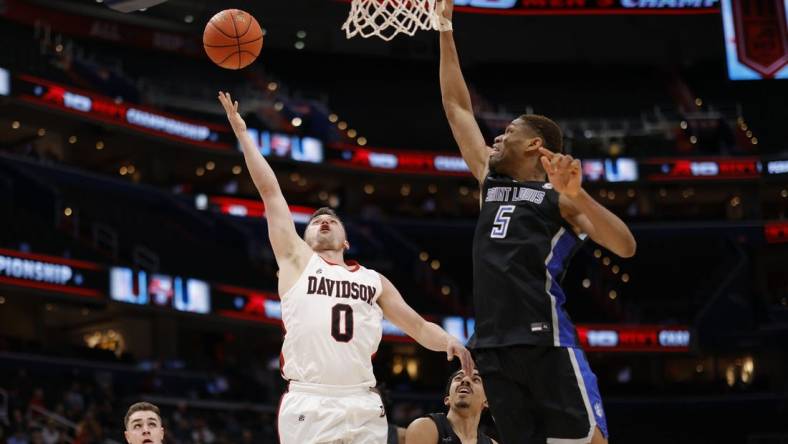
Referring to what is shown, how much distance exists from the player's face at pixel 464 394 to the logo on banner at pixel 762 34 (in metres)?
24.3

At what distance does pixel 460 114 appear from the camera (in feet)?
19.5

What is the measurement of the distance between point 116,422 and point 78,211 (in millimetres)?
8846

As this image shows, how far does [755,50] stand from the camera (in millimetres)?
30812

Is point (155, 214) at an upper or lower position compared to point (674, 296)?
upper

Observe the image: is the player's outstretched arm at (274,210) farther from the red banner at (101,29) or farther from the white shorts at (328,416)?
→ the red banner at (101,29)

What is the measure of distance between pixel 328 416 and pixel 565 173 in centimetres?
220

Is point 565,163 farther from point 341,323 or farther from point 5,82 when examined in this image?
point 5,82

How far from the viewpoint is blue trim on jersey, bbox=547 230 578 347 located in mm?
5156

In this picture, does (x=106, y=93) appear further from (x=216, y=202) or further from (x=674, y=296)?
(x=674, y=296)

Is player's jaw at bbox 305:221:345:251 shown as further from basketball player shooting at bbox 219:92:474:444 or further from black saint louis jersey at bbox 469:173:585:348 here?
black saint louis jersey at bbox 469:173:585:348

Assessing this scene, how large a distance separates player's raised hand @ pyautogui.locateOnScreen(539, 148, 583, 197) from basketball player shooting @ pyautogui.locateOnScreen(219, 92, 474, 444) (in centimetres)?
158

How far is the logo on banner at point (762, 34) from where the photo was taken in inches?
1207

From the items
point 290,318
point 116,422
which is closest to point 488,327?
point 290,318

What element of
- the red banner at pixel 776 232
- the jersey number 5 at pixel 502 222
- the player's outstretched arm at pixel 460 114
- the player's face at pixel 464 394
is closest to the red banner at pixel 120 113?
the red banner at pixel 776 232
